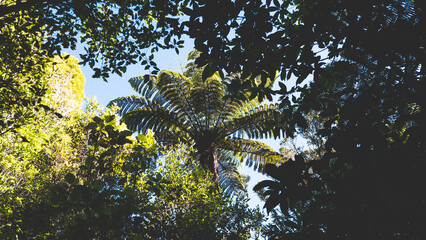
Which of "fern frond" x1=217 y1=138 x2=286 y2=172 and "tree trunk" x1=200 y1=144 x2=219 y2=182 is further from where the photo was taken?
"fern frond" x1=217 y1=138 x2=286 y2=172

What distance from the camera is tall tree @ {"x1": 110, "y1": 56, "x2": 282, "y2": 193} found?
936cm

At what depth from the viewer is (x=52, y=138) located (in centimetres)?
766

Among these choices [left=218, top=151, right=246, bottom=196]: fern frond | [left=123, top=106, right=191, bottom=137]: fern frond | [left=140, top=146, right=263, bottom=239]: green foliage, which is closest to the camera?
[left=140, top=146, right=263, bottom=239]: green foliage

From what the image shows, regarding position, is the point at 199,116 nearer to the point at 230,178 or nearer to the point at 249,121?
the point at 249,121

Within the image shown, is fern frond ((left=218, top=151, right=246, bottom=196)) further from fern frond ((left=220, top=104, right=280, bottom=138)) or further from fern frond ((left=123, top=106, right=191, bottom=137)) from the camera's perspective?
fern frond ((left=123, top=106, right=191, bottom=137))

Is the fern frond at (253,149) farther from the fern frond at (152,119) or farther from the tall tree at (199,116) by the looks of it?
the fern frond at (152,119)

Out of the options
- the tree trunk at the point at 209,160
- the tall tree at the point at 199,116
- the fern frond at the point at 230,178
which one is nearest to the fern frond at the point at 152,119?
the tall tree at the point at 199,116

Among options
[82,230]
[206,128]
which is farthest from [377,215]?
[206,128]

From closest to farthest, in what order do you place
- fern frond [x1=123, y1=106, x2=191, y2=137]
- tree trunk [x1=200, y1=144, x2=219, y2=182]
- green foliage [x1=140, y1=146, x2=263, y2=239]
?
1. green foliage [x1=140, y1=146, x2=263, y2=239]
2. tree trunk [x1=200, y1=144, x2=219, y2=182]
3. fern frond [x1=123, y1=106, x2=191, y2=137]

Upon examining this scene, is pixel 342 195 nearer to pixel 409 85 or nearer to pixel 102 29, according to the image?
pixel 409 85

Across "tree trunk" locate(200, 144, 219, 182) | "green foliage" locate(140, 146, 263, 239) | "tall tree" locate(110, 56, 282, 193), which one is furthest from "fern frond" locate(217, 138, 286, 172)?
"green foliage" locate(140, 146, 263, 239)

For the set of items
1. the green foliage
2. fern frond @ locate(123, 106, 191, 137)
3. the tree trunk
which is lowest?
the green foliage

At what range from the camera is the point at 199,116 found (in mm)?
10422

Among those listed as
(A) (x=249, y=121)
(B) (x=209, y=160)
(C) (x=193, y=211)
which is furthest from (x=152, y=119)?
(C) (x=193, y=211)
